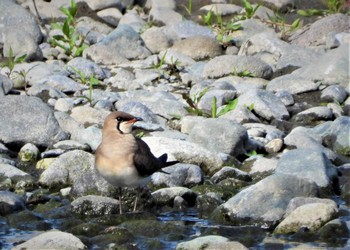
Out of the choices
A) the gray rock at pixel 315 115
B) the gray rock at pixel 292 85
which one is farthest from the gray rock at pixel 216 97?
the gray rock at pixel 315 115

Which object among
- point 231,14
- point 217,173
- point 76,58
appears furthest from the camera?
point 231,14

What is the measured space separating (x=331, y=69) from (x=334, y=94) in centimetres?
65

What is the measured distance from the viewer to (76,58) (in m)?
14.8

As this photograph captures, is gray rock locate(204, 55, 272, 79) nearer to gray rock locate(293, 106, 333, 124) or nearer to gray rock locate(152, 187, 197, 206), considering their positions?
gray rock locate(293, 106, 333, 124)

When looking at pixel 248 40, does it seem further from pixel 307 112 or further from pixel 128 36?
pixel 307 112

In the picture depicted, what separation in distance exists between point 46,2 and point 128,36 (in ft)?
9.34

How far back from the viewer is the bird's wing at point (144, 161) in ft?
31.9

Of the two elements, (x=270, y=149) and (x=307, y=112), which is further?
(x=307, y=112)

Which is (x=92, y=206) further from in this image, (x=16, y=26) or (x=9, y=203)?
(x=16, y=26)

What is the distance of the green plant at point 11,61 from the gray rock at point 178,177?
4194mm

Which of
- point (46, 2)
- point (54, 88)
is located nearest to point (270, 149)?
point (54, 88)

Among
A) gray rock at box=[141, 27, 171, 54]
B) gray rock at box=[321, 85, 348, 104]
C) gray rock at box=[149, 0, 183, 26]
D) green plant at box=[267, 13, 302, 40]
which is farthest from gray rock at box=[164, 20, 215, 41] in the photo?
gray rock at box=[321, 85, 348, 104]

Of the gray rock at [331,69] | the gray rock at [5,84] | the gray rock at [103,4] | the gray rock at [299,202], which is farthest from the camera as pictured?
the gray rock at [103,4]

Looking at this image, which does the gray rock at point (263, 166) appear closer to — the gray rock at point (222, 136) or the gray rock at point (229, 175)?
the gray rock at point (229, 175)
